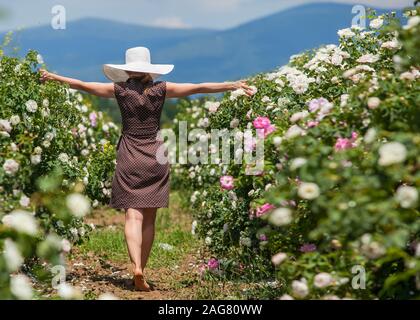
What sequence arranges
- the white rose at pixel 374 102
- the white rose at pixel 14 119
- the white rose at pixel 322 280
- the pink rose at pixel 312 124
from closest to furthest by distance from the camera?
the white rose at pixel 322 280 → the white rose at pixel 374 102 → the pink rose at pixel 312 124 → the white rose at pixel 14 119

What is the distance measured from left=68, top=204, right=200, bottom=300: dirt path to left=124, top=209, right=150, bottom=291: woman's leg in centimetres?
8

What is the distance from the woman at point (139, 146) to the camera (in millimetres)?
Result: 4988

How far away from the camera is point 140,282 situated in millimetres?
4945

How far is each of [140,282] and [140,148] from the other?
0.95 meters

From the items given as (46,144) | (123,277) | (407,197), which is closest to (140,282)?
(123,277)

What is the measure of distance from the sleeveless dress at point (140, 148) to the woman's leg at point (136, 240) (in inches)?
3.2

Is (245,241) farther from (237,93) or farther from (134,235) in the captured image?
(237,93)

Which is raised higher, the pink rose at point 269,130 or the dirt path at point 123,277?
the pink rose at point 269,130

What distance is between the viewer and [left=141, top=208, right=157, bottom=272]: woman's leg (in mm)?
5098

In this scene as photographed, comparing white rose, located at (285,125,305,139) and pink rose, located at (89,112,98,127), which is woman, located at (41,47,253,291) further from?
pink rose, located at (89,112,98,127)

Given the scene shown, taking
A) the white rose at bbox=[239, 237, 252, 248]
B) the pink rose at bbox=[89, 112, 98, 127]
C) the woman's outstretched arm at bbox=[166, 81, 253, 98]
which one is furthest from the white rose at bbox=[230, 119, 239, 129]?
the pink rose at bbox=[89, 112, 98, 127]

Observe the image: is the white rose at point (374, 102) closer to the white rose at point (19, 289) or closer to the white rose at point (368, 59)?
the white rose at point (368, 59)

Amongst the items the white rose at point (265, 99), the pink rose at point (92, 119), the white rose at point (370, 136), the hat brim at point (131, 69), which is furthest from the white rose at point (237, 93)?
the pink rose at point (92, 119)

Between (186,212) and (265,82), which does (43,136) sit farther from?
(186,212)
